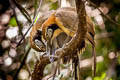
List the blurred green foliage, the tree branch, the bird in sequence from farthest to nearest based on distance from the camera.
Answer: the blurred green foliage, the bird, the tree branch

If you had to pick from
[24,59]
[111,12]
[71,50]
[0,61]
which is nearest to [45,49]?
[71,50]

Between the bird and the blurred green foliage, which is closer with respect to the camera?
the bird

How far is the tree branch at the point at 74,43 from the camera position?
1.87m

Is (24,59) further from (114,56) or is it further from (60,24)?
(114,56)

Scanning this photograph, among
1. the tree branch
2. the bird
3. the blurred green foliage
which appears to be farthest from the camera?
the blurred green foliage

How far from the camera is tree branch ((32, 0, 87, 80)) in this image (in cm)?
187

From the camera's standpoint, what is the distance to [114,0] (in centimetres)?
423

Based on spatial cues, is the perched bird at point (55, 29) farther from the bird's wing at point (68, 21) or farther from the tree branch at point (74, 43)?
the tree branch at point (74, 43)

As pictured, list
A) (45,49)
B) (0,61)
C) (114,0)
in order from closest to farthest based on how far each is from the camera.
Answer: (45,49)
(0,61)
(114,0)

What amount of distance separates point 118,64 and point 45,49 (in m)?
1.55

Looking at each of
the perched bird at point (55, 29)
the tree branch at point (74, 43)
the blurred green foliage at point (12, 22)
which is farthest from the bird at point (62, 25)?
the blurred green foliage at point (12, 22)

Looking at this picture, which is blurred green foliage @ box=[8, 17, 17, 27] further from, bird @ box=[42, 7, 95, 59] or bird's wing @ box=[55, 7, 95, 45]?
bird's wing @ box=[55, 7, 95, 45]

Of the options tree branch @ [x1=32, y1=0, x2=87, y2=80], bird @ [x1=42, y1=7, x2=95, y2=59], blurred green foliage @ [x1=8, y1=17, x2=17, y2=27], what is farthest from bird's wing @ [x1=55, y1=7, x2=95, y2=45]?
blurred green foliage @ [x1=8, y1=17, x2=17, y2=27]

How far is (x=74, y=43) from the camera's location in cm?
215
